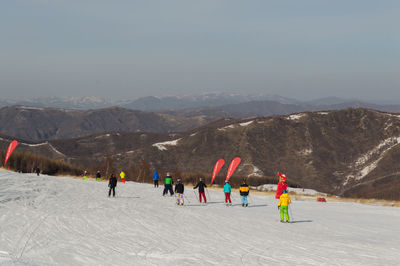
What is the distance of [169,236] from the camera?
15.8 m

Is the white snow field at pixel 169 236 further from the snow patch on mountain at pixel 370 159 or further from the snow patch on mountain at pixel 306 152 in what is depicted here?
the snow patch on mountain at pixel 306 152

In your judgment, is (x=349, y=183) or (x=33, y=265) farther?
(x=349, y=183)

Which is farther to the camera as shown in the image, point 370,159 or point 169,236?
point 370,159

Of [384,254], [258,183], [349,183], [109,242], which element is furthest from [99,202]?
[349,183]

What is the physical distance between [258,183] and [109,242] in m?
117

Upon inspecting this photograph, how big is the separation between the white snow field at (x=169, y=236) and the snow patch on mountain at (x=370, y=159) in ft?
476

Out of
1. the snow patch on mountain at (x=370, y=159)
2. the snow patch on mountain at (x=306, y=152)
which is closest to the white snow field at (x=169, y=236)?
the snow patch on mountain at (x=370, y=159)

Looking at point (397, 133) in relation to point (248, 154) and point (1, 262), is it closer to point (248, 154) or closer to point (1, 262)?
point (248, 154)

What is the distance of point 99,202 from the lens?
969 inches

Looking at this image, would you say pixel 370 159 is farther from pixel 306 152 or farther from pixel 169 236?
pixel 169 236

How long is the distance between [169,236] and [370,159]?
17587 cm

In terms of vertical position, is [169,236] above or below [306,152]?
below

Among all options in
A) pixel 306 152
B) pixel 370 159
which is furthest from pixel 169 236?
pixel 306 152

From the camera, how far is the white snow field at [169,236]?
1220cm
